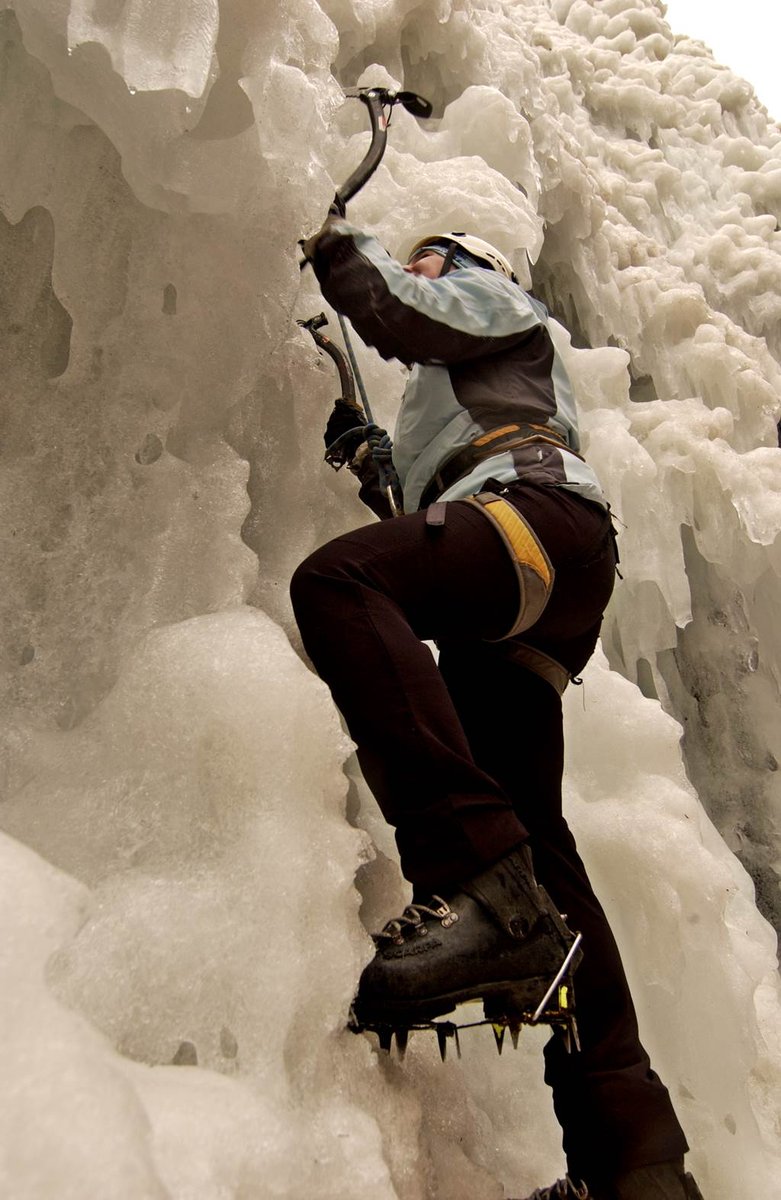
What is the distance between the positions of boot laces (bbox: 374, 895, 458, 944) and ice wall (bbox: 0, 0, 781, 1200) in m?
0.08

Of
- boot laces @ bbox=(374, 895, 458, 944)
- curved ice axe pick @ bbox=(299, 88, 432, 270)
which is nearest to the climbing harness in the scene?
curved ice axe pick @ bbox=(299, 88, 432, 270)

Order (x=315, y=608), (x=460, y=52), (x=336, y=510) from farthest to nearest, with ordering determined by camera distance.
Result: (x=460, y=52) → (x=336, y=510) → (x=315, y=608)

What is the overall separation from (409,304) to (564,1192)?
1.25m

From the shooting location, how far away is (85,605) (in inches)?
66.7

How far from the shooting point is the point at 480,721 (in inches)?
61.2

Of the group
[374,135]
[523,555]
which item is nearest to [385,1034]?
[523,555]

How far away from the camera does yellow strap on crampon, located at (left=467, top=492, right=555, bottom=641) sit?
1.28m

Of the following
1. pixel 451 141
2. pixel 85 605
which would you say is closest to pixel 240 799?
pixel 85 605

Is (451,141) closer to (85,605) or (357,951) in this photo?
(85,605)

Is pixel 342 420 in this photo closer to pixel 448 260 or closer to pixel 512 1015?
pixel 448 260

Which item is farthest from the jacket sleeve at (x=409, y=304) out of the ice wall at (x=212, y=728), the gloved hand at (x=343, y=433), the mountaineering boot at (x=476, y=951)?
the mountaineering boot at (x=476, y=951)

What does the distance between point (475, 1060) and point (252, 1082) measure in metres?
0.78

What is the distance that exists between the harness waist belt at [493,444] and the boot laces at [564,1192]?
39.2 inches

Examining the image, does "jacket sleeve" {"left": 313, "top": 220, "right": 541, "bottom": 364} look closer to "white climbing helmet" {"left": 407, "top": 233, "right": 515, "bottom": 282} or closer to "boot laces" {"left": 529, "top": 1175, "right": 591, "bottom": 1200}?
"white climbing helmet" {"left": 407, "top": 233, "right": 515, "bottom": 282}
